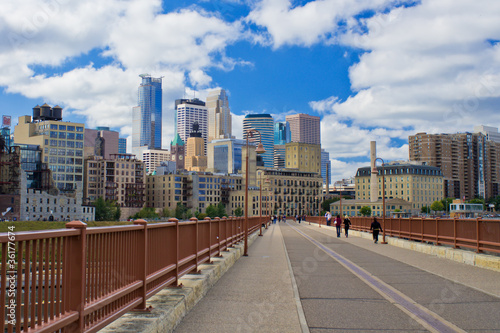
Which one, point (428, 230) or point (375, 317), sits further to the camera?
point (428, 230)

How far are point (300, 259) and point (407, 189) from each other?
176590mm

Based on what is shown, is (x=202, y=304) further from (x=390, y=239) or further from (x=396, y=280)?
(x=390, y=239)

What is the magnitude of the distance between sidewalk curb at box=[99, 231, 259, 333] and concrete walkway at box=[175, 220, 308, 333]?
0.16 meters

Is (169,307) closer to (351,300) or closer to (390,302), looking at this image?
(351,300)

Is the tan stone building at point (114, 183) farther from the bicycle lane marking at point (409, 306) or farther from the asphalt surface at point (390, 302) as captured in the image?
the bicycle lane marking at point (409, 306)

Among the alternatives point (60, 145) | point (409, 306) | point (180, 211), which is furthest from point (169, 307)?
point (60, 145)

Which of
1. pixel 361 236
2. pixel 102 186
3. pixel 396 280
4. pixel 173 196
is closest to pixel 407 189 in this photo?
pixel 173 196

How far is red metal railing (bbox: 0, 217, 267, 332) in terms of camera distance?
393cm

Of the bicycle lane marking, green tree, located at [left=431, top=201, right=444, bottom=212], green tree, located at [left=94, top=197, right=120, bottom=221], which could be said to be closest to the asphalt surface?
the bicycle lane marking

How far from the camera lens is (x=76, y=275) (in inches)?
197

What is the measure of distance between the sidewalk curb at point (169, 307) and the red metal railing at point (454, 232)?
953 cm

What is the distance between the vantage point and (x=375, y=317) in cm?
882

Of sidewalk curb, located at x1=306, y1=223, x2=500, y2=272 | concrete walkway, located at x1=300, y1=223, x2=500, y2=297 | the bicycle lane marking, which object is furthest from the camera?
sidewalk curb, located at x1=306, y1=223, x2=500, y2=272

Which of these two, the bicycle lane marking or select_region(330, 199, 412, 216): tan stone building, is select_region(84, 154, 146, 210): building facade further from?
the bicycle lane marking
